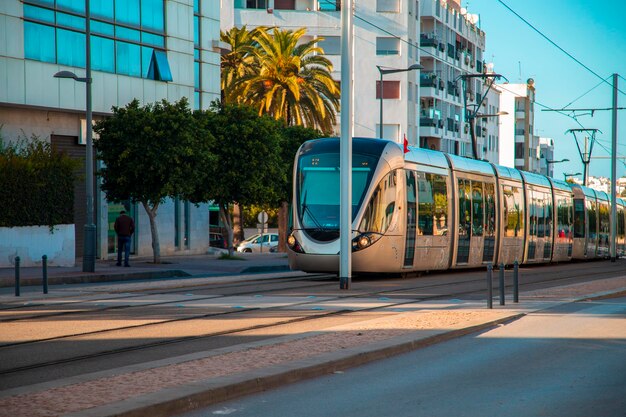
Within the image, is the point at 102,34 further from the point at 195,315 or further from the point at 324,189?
the point at 195,315

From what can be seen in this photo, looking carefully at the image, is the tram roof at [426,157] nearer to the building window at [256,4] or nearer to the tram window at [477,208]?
the tram window at [477,208]

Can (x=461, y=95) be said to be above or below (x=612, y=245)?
above

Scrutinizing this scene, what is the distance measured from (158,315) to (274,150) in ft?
80.2

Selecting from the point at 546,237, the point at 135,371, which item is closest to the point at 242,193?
the point at 546,237

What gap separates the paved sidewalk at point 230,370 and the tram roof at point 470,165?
14151 mm

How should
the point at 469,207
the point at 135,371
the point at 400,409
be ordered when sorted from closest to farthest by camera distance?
the point at 400,409
the point at 135,371
the point at 469,207

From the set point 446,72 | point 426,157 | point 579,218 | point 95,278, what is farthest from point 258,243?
point 426,157

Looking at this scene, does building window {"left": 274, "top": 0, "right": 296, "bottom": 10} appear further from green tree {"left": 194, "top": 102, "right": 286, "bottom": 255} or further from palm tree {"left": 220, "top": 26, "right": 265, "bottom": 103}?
green tree {"left": 194, "top": 102, "right": 286, "bottom": 255}

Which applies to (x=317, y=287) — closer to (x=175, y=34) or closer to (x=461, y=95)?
(x=175, y=34)

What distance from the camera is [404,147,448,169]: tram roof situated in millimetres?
25898

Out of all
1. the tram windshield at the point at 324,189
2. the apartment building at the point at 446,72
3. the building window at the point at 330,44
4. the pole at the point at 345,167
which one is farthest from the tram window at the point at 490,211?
the apartment building at the point at 446,72

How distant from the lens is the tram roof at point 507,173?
33.2 metres

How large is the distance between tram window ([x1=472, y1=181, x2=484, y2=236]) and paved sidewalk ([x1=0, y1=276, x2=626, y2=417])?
1496 cm

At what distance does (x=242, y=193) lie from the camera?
39.1m
